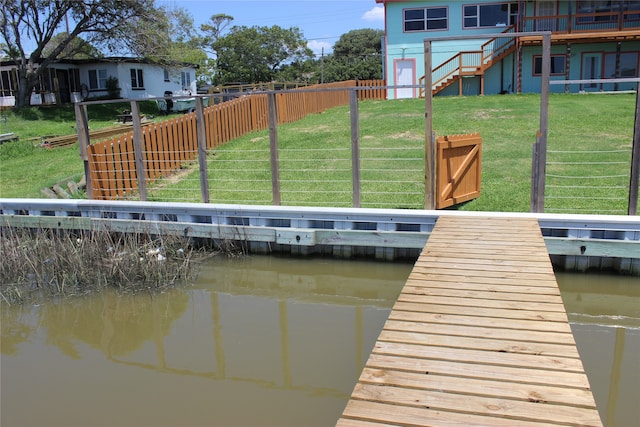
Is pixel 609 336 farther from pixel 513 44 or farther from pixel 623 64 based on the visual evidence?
pixel 623 64

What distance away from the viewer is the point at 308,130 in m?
16.0

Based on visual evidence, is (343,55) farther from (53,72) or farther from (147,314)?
(147,314)

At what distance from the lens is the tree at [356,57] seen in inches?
2130

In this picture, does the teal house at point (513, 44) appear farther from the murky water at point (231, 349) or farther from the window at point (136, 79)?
the murky water at point (231, 349)

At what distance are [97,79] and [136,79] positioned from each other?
2.15m

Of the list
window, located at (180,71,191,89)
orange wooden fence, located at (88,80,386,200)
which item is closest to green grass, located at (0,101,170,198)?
orange wooden fence, located at (88,80,386,200)

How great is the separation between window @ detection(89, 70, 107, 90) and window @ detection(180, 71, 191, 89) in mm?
5800

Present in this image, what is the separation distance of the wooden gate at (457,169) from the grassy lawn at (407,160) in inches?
15.3

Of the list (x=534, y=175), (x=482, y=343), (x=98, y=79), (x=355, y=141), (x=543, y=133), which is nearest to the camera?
(x=482, y=343)

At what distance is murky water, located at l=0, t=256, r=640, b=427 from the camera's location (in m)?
4.54

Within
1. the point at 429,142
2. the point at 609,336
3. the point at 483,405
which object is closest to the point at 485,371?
the point at 483,405

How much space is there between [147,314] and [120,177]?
15.7 ft

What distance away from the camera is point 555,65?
2514cm

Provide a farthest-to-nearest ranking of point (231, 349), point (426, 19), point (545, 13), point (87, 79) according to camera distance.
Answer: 1. point (87, 79)
2. point (426, 19)
3. point (545, 13)
4. point (231, 349)
